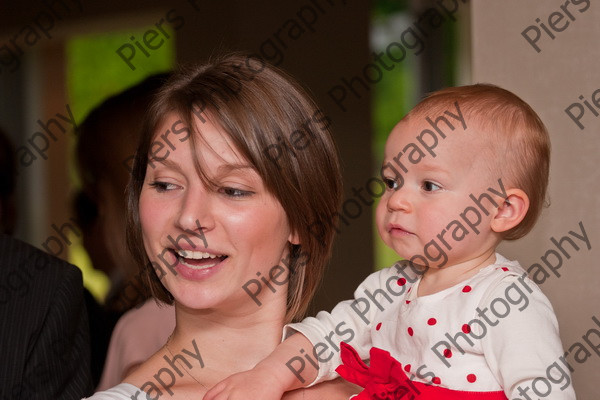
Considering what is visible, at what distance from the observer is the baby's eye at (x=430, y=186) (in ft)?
3.35

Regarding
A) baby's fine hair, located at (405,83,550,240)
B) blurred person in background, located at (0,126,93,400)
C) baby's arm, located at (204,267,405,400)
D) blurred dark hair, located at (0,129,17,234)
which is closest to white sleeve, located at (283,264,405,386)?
baby's arm, located at (204,267,405,400)

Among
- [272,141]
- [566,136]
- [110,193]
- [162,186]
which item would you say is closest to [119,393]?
[162,186]

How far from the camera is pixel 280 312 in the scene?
3.89 ft

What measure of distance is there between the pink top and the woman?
0.41m

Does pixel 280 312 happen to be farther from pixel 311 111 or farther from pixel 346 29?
pixel 346 29

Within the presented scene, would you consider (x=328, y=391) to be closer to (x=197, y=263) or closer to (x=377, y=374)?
(x=377, y=374)

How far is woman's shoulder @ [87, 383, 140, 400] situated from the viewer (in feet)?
3.48

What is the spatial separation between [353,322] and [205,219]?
26 cm

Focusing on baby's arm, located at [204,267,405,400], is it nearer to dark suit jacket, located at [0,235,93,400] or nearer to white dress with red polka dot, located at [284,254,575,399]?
white dress with red polka dot, located at [284,254,575,399]

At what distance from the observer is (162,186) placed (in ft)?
3.54

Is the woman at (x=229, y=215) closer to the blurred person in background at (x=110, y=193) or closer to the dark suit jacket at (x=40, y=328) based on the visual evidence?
the dark suit jacket at (x=40, y=328)

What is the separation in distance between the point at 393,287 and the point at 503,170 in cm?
22

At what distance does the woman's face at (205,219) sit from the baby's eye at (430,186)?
0.19 m

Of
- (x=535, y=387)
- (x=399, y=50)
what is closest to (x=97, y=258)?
(x=399, y=50)
